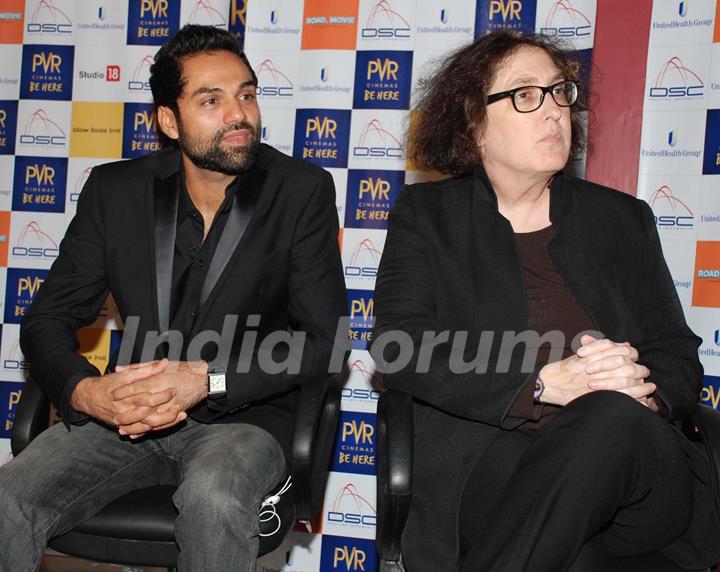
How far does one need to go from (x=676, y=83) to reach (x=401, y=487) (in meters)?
2.01

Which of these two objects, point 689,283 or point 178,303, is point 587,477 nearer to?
point 178,303

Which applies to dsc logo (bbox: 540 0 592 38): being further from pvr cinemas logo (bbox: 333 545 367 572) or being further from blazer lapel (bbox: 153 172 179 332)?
pvr cinemas logo (bbox: 333 545 367 572)

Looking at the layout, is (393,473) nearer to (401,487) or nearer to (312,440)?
(401,487)

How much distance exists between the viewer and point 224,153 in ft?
7.56

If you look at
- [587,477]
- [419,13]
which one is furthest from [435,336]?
[419,13]

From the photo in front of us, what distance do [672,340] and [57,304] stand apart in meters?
1.72

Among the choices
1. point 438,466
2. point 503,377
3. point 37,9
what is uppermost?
point 37,9

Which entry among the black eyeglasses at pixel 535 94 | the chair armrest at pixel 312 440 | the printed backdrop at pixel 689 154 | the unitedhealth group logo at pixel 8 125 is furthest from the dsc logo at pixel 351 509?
the unitedhealth group logo at pixel 8 125

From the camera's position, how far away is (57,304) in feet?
7.52

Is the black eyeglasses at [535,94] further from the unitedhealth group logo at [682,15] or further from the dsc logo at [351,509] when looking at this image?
the dsc logo at [351,509]

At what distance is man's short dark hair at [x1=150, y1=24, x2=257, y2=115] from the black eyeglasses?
827 mm

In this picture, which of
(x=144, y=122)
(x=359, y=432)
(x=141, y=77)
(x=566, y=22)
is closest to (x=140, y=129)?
(x=144, y=122)

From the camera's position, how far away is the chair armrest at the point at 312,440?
183cm

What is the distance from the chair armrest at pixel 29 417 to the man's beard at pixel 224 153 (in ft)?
2.58
